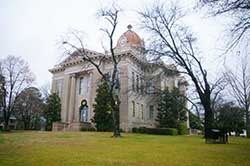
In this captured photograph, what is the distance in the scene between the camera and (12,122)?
7400 centimetres

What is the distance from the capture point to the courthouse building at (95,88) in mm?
37688

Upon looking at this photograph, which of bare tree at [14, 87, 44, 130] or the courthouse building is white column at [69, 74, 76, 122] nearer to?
the courthouse building

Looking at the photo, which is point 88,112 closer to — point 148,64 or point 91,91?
point 91,91

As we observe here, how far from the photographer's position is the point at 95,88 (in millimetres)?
41812

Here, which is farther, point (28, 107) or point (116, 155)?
point (28, 107)

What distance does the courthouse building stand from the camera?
37.7 metres

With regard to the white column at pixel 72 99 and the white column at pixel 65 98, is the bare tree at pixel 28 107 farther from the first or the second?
the white column at pixel 72 99

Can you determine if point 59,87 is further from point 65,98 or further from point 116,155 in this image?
point 116,155

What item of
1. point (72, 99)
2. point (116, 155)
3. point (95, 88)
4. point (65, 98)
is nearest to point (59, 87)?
point (65, 98)

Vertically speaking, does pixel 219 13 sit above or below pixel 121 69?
below

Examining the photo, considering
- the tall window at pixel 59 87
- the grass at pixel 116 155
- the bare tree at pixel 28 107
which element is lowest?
the grass at pixel 116 155

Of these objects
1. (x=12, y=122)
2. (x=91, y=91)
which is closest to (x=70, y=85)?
(x=91, y=91)

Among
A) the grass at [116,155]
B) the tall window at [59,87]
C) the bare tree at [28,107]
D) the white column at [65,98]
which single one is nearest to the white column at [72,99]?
the white column at [65,98]

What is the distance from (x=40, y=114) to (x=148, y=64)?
128ft
